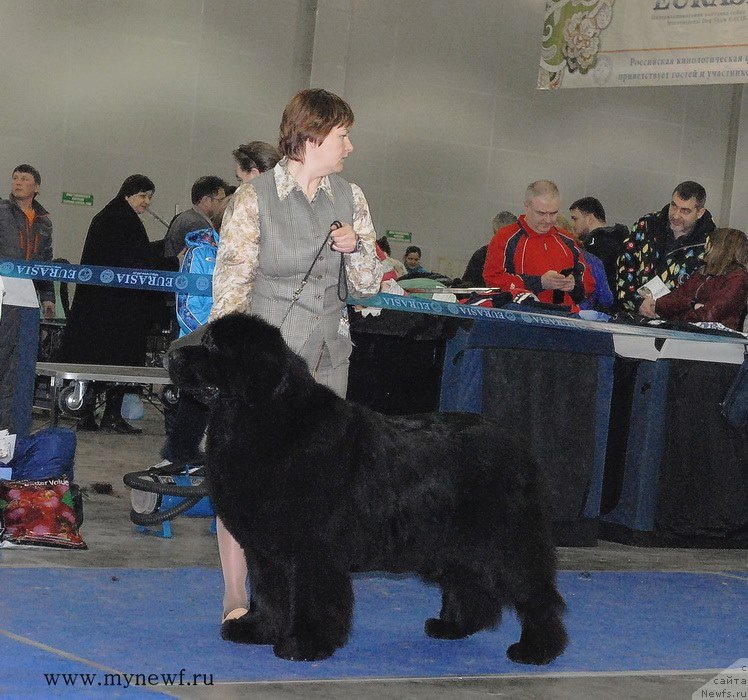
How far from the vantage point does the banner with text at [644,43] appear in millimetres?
10172

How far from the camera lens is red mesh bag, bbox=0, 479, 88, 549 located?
16.5ft

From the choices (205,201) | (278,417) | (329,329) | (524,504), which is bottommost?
(524,504)

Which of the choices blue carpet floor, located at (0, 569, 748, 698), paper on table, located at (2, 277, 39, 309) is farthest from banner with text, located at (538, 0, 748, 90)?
paper on table, located at (2, 277, 39, 309)

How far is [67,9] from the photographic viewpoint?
508 inches

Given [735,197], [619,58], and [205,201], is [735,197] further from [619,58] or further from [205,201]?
[205,201]

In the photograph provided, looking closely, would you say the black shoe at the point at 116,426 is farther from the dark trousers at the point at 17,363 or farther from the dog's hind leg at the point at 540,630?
the dog's hind leg at the point at 540,630

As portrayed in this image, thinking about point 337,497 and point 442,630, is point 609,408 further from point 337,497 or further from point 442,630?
point 337,497

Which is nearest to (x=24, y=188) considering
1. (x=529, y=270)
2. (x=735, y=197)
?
(x=529, y=270)

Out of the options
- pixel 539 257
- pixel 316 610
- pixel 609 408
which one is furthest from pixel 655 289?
pixel 316 610

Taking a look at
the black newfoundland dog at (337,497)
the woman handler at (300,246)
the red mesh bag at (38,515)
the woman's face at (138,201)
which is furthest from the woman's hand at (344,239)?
the woman's face at (138,201)

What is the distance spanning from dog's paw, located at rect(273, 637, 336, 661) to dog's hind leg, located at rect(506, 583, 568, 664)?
694 millimetres

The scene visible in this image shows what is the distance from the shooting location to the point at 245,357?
347 cm

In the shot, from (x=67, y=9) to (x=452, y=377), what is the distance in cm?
868

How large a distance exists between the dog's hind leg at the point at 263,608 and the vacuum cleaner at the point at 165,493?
1690mm
